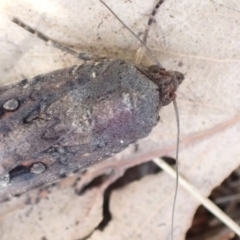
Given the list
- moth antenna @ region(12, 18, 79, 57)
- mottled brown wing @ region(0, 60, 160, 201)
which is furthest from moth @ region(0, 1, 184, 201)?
moth antenna @ region(12, 18, 79, 57)

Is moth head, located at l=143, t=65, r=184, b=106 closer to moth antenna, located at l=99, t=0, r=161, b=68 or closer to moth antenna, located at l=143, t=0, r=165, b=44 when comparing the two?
moth antenna, located at l=99, t=0, r=161, b=68

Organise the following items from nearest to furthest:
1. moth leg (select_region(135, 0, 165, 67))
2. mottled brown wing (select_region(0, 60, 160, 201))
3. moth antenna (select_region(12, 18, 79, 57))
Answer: mottled brown wing (select_region(0, 60, 160, 201))
moth leg (select_region(135, 0, 165, 67))
moth antenna (select_region(12, 18, 79, 57))

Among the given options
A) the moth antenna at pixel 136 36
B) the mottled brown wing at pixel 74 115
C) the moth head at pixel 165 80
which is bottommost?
the mottled brown wing at pixel 74 115

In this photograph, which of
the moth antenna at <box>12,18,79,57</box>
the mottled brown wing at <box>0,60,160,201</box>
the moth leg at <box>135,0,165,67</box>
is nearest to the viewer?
the mottled brown wing at <box>0,60,160,201</box>

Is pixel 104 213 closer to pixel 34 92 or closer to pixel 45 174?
pixel 45 174

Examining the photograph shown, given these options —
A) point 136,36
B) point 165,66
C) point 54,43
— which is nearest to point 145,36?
point 136,36

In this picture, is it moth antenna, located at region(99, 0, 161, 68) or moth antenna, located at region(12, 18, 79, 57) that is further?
moth antenna, located at region(12, 18, 79, 57)

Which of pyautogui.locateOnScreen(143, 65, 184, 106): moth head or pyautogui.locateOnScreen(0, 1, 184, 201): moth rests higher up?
pyautogui.locateOnScreen(143, 65, 184, 106): moth head

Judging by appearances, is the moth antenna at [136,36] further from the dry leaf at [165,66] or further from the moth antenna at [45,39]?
the moth antenna at [45,39]

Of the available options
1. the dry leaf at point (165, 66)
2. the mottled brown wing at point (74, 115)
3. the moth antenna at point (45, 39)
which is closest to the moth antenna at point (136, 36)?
the dry leaf at point (165, 66)
